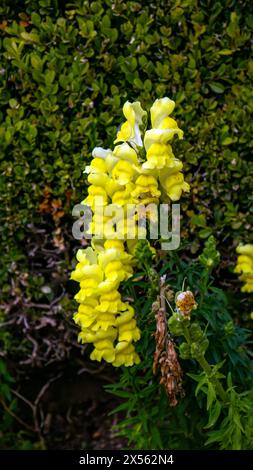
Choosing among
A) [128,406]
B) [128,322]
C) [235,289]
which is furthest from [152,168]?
[235,289]

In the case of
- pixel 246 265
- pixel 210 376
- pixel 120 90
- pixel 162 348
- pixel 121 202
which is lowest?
pixel 210 376

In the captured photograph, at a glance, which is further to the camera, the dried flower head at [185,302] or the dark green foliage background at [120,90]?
the dark green foliage background at [120,90]

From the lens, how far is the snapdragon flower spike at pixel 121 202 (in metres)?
2.60

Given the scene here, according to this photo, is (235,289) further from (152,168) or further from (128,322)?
(152,168)

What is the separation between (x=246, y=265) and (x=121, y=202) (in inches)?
35.1

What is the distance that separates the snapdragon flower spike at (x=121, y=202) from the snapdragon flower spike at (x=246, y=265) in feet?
2.30

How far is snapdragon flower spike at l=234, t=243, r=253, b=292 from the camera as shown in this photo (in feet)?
10.8

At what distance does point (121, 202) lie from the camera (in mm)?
2688

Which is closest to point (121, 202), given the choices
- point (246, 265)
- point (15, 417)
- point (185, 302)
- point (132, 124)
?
point (132, 124)

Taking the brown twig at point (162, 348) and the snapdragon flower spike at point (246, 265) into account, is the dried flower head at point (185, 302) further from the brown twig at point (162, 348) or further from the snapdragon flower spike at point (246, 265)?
the snapdragon flower spike at point (246, 265)

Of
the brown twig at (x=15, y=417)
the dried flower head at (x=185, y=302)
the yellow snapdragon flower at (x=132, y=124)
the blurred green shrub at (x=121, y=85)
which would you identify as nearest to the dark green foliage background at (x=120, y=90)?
the blurred green shrub at (x=121, y=85)

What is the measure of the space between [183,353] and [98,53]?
63.2 inches

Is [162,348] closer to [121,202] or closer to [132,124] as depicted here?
[121,202]

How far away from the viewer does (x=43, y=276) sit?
372 cm
